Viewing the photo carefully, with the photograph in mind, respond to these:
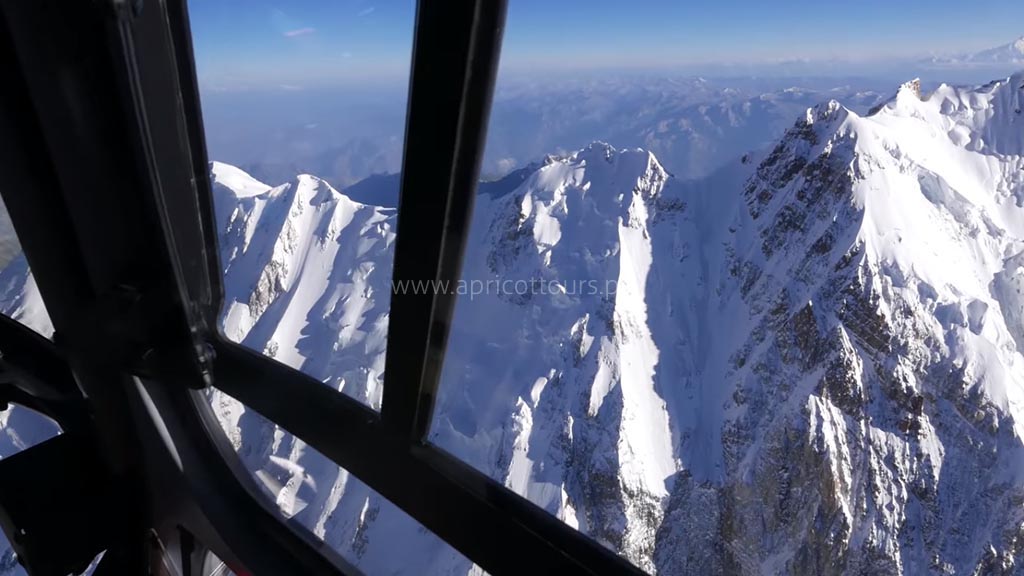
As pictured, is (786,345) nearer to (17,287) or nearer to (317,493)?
(317,493)

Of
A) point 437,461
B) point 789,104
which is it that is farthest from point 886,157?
point 437,461

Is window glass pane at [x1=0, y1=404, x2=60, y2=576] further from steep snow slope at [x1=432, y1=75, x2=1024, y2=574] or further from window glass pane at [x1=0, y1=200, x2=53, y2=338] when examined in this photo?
steep snow slope at [x1=432, y1=75, x2=1024, y2=574]

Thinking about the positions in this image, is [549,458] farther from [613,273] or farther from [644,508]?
[613,273]

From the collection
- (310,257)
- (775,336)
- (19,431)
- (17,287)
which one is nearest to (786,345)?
(775,336)

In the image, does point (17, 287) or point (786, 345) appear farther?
point (786, 345)

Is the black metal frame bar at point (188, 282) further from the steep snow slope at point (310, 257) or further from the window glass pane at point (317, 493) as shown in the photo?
the steep snow slope at point (310, 257)

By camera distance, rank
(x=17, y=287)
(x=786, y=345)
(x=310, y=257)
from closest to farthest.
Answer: (x=17, y=287) < (x=310, y=257) < (x=786, y=345)

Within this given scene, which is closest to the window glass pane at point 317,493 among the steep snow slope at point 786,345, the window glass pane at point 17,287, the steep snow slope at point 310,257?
the window glass pane at point 17,287
